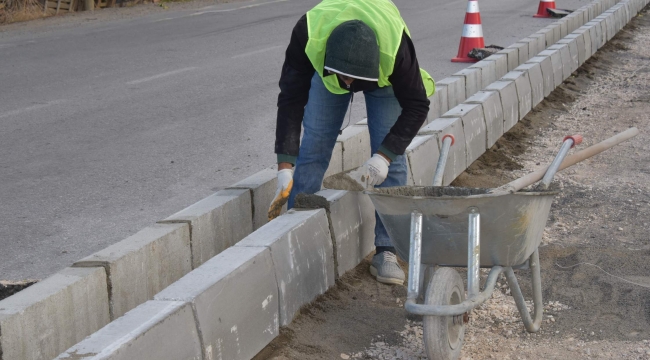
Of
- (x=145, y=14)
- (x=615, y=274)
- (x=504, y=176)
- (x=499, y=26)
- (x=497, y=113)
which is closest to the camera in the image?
(x=615, y=274)

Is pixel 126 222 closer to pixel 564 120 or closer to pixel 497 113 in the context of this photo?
pixel 497 113

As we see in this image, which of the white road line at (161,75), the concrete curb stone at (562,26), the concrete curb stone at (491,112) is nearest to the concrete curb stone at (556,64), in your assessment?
the concrete curb stone at (491,112)

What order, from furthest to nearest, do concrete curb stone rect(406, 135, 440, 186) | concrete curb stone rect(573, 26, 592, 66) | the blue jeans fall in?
concrete curb stone rect(573, 26, 592, 66) < concrete curb stone rect(406, 135, 440, 186) < the blue jeans

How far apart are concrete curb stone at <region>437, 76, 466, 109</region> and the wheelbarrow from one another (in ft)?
13.0

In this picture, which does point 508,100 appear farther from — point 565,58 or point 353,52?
point 353,52

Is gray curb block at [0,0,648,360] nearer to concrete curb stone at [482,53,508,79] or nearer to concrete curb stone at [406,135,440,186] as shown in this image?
concrete curb stone at [406,135,440,186]

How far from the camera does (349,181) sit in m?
4.32

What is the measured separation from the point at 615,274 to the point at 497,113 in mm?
3032

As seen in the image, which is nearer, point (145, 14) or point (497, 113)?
point (497, 113)

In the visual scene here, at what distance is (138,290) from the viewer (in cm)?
375

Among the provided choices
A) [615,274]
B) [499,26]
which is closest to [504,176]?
[615,274]

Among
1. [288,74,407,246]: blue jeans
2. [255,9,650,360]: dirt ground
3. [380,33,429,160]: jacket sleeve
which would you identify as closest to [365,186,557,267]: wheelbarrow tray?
[255,9,650,360]: dirt ground

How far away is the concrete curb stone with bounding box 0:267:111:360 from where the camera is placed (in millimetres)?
3076

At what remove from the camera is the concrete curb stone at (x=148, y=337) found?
2.75 metres
